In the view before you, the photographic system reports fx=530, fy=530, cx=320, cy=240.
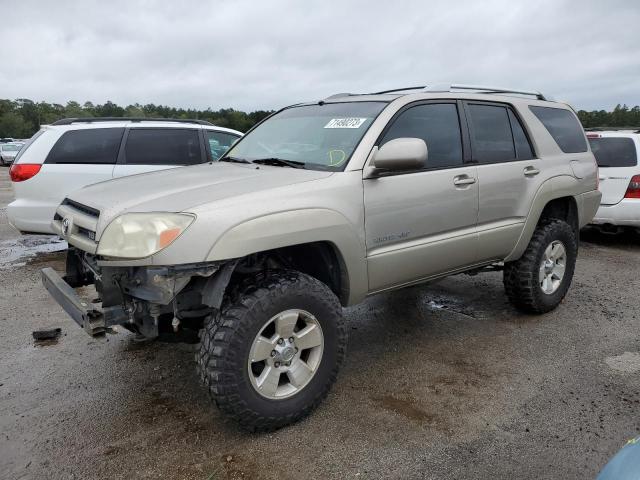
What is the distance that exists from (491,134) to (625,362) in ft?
6.37

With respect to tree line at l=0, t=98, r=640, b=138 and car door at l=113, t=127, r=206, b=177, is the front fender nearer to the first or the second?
car door at l=113, t=127, r=206, b=177

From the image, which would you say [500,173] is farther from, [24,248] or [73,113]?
[73,113]

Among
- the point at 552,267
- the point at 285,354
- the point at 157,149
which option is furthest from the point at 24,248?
the point at 552,267

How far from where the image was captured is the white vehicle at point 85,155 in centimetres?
632

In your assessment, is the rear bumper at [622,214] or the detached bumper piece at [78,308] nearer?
the detached bumper piece at [78,308]

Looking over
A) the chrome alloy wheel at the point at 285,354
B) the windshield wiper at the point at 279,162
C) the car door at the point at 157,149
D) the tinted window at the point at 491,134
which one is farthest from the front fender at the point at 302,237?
the car door at the point at 157,149

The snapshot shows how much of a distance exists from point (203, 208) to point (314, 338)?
96 cm

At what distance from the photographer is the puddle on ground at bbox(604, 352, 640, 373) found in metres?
3.71

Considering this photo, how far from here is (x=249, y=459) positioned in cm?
268

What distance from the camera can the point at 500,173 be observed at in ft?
13.3

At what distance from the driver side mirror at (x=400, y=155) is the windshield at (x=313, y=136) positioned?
0.23 meters

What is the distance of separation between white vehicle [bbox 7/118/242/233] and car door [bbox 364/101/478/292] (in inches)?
158

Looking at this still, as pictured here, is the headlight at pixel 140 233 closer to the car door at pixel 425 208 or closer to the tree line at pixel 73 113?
the car door at pixel 425 208

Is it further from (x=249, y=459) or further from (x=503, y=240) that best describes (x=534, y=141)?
A: (x=249, y=459)
